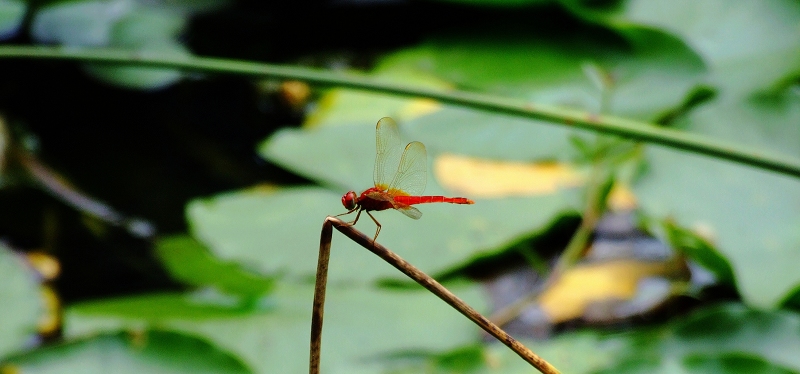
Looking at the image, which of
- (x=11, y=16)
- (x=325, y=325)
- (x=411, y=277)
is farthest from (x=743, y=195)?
(x=11, y=16)

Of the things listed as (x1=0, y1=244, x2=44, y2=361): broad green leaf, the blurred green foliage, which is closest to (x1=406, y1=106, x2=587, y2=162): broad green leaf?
the blurred green foliage

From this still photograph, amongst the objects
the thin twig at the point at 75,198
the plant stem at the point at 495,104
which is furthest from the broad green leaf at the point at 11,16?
the plant stem at the point at 495,104

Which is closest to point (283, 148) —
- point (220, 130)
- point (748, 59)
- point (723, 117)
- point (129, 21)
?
point (220, 130)

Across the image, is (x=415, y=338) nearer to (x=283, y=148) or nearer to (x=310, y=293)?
(x=310, y=293)

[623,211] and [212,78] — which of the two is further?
[212,78]

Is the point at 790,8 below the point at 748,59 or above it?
above

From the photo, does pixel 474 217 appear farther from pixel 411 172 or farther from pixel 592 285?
pixel 411 172
